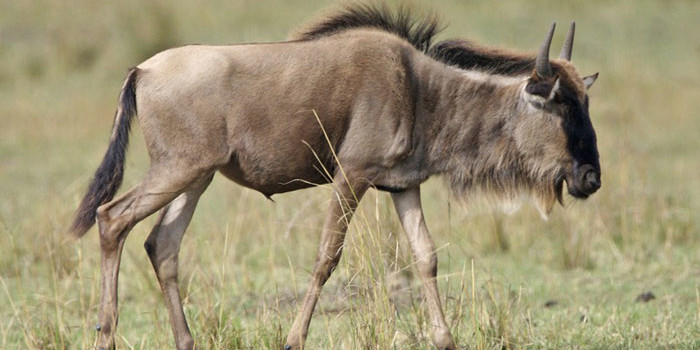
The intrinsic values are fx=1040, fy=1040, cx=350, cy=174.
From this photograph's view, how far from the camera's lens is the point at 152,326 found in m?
6.86

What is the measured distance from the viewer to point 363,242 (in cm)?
499

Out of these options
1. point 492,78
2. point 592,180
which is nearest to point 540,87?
point 492,78

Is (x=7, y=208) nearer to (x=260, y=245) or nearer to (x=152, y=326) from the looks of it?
(x=260, y=245)

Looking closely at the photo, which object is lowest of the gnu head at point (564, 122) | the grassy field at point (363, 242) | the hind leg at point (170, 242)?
the grassy field at point (363, 242)

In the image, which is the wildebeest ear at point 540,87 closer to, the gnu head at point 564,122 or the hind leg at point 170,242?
the gnu head at point 564,122

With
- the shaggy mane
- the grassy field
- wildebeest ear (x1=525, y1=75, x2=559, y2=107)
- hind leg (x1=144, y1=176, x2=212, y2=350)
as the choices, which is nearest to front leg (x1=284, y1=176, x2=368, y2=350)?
the grassy field

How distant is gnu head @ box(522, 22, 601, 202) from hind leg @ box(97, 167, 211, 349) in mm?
1942

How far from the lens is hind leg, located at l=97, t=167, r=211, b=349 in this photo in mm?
5301

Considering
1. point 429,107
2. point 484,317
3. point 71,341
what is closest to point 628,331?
point 484,317

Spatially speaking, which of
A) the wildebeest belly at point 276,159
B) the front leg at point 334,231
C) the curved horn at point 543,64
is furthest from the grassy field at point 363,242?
the curved horn at point 543,64

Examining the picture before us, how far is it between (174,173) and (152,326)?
6.21 ft

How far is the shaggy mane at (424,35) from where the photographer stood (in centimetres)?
597

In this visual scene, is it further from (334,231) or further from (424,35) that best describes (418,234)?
(424,35)

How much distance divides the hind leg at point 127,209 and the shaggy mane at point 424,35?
1162mm
